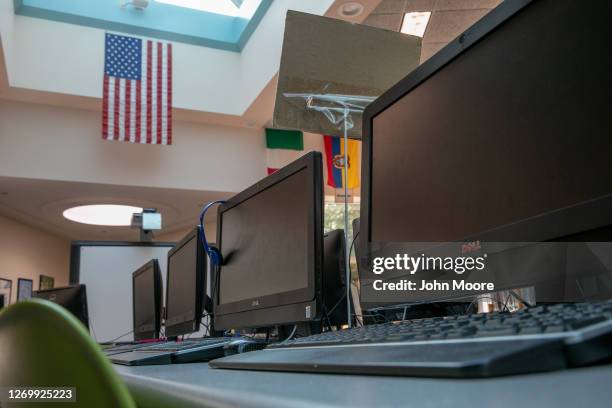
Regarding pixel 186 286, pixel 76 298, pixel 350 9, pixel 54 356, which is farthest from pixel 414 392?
pixel 350 9

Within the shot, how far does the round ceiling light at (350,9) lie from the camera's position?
4.42 metres

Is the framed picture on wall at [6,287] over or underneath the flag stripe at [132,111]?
underneath

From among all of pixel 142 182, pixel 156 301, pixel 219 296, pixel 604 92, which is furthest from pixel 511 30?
pixel 142 182

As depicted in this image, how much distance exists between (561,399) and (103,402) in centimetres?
22

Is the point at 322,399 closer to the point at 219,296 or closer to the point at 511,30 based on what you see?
the point at 511,30

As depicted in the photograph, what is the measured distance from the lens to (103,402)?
29cm

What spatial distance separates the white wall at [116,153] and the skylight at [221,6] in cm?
132

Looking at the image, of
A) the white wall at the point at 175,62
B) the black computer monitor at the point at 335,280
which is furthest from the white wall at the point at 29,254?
the black computer monitor at the point at 335,280

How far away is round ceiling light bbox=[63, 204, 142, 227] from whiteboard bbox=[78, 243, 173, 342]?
4.66m

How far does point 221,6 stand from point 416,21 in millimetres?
2403

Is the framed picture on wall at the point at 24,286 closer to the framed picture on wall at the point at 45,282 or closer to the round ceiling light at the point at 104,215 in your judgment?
the framed picture on wall at the point at 45,282

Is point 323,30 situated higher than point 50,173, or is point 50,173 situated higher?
point 50,173

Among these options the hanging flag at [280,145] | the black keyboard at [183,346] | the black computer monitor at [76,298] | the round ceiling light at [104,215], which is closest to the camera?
the black keyboard at [183,346]

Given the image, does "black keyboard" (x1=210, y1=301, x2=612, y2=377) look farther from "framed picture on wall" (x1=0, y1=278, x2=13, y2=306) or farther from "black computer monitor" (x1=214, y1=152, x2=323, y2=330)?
"framed picture on wall" (x1=0, y1=278, x2=13, y2=306)
